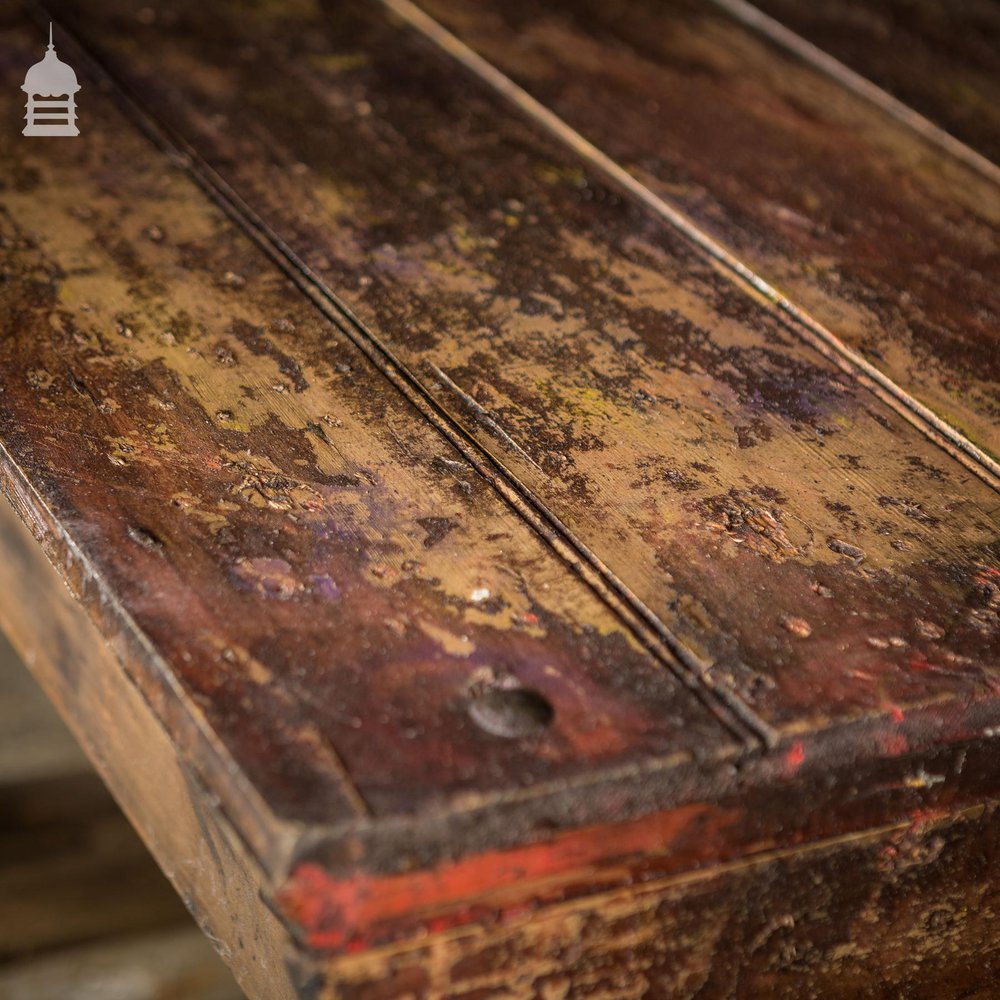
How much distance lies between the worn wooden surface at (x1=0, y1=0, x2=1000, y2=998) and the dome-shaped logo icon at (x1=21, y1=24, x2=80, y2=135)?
0.09 feet

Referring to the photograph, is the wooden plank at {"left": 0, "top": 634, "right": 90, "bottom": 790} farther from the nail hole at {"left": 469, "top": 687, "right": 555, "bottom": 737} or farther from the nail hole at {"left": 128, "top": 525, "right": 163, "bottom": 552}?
the nail hole at {"left": 469, "top": 687, "right": 555, "bottom": 737}

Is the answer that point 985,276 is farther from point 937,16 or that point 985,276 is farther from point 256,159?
point 937,16

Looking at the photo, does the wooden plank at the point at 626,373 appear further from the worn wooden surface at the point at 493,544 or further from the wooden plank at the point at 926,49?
the wooden plank at the point at 926,49

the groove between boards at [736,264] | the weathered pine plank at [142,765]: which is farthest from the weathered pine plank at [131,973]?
the groove between boards at [736,264]

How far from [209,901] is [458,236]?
662 mm

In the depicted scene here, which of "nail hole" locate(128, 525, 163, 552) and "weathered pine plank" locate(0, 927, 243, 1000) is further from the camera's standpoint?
"weathered pine plank" locate(0, 927, 243, 1000)

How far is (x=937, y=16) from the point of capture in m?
2.08

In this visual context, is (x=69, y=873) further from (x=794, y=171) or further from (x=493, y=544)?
(x=794, y=171)

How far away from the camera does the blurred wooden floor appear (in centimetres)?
178

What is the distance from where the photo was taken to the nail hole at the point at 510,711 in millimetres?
667

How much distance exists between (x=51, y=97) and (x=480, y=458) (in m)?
0.76

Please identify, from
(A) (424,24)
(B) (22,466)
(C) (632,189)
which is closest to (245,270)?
(B) (22,466)

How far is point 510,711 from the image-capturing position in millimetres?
676

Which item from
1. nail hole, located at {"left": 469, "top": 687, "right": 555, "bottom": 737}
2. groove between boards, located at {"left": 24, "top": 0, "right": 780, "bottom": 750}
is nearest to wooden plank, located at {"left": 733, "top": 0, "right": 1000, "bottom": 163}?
groove between boards, located at {"left": 24, "top": 0, "right": 780, "bottom": 750}
